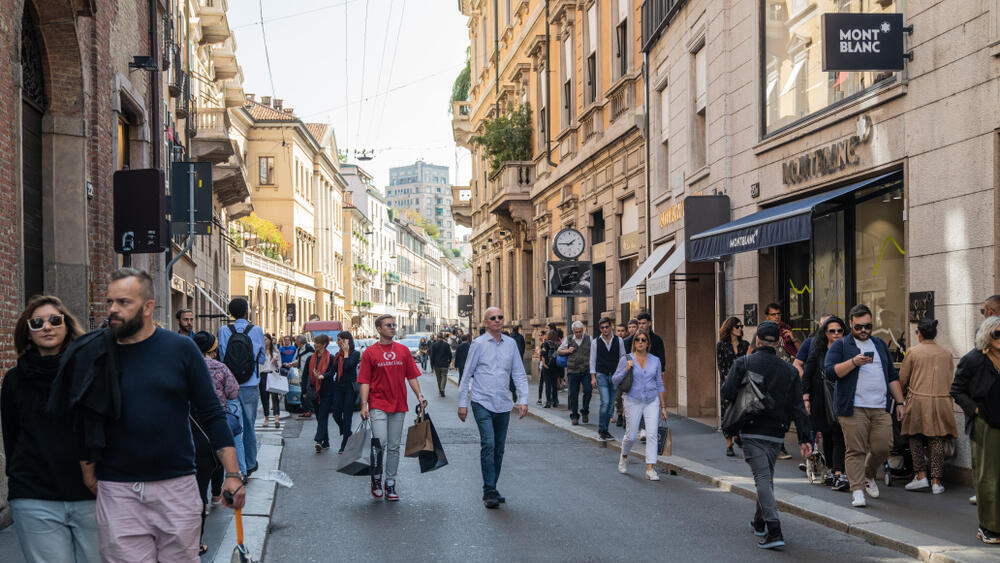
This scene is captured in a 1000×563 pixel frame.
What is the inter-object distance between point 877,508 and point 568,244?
37.2 feet

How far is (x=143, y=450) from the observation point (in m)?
4.52

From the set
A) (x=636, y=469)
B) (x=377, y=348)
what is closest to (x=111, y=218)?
(x=377, y=348)

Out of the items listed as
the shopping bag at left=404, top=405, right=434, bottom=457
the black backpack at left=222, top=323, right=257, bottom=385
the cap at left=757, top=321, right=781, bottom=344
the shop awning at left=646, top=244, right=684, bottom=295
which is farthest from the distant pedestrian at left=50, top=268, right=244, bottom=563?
the shop awning at left=646, top=244, right=684, bottom=295

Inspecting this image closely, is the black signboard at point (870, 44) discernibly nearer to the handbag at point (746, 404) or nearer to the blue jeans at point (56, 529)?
the handbag at point (746, 404)

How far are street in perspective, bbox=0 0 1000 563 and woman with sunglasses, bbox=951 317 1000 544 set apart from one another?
0.7 inches

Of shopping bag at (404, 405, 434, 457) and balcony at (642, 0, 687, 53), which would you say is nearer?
shopping bag at (404, 405, 434, 457)

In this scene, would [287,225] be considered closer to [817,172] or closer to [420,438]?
[817,172]

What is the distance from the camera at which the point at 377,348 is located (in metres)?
10.8

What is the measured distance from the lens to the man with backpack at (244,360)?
11.0 m

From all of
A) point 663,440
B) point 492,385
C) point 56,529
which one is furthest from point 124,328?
point 663,440

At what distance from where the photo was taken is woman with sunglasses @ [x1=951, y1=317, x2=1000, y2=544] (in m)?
7.53

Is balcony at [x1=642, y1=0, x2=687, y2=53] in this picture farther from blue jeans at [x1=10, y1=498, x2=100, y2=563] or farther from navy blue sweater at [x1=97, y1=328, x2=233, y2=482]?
blue jeans at [x1=10, y1=498, x2=100, y2=563]

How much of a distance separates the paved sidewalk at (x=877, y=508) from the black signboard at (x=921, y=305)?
1.74 m

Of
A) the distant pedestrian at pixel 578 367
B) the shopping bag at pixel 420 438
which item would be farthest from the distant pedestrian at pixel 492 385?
the distant pedestrian at pixel 578 367
